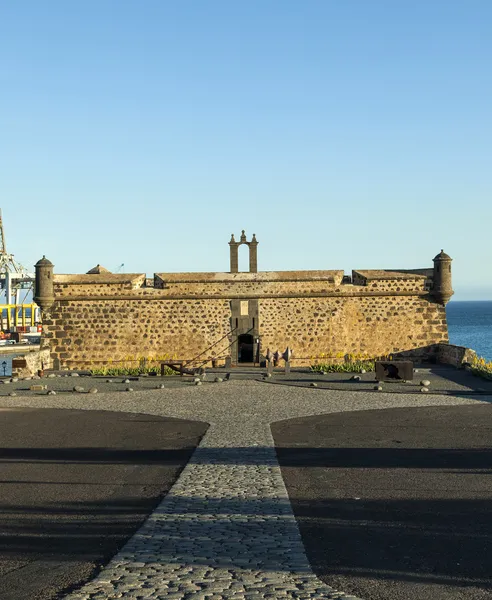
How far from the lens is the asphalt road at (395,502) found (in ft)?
23.2

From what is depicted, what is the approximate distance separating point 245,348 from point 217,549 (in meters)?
26.5

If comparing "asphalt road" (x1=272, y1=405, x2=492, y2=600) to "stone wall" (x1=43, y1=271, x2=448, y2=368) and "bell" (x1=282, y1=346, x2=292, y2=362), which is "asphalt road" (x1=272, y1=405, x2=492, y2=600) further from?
"stone wall" (x1=43, y1=271, x2=448, y2=368)

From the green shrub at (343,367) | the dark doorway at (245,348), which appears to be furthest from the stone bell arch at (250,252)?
the green shrub at (343,367)

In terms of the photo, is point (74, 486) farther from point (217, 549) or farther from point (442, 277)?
point (442, 277)

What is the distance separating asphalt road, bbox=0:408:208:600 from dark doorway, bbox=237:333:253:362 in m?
15.2

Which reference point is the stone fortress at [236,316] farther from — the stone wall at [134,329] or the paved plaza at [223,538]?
the paved plaza at [223,538]

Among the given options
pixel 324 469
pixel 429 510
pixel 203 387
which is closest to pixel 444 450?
pixel 324 469

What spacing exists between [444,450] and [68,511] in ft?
22.8

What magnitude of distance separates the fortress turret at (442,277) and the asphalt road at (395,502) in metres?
16.9

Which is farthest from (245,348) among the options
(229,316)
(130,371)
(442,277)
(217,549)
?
(217,549)

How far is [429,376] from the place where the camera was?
2783cm

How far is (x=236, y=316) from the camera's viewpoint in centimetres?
3369

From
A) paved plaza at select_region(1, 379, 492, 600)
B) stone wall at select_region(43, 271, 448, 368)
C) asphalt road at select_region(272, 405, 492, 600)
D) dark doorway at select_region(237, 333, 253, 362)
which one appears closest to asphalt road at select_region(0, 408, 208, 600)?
paved plaza at select_region(1, 379, 492, 600)

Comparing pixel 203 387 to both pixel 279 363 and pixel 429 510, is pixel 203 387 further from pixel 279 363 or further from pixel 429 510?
pixel 429 510
